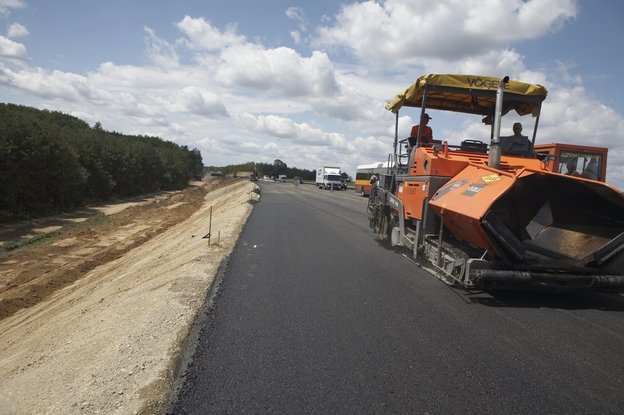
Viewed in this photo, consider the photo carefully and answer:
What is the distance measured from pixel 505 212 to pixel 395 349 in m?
3.14

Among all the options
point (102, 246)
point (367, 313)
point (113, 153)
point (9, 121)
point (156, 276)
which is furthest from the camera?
point (113, 153)

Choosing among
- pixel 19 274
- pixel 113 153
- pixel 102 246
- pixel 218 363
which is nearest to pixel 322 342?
pixel 218 363

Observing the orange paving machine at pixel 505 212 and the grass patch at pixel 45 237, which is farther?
the grass patch at pixel 45 237

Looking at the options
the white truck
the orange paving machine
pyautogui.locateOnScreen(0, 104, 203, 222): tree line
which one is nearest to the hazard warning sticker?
the orange paving machine

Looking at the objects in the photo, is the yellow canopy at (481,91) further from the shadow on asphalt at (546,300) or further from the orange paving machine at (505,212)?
the shadow on asphalt at (546,300)

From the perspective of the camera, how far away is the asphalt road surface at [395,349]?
345 centimetres

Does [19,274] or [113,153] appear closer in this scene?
[19,274]

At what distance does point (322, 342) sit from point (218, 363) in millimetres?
1077

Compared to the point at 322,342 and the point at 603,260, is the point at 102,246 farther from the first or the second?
the point at 603,260

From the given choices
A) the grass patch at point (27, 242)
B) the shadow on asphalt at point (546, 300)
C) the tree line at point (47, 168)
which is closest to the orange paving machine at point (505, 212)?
the shadow on asphalt at point (546, 300)

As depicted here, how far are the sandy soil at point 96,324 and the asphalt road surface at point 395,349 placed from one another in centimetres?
38

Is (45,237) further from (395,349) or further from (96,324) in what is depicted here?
(395,349)

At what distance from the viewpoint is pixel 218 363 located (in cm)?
404

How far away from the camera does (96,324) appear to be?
617 cm
